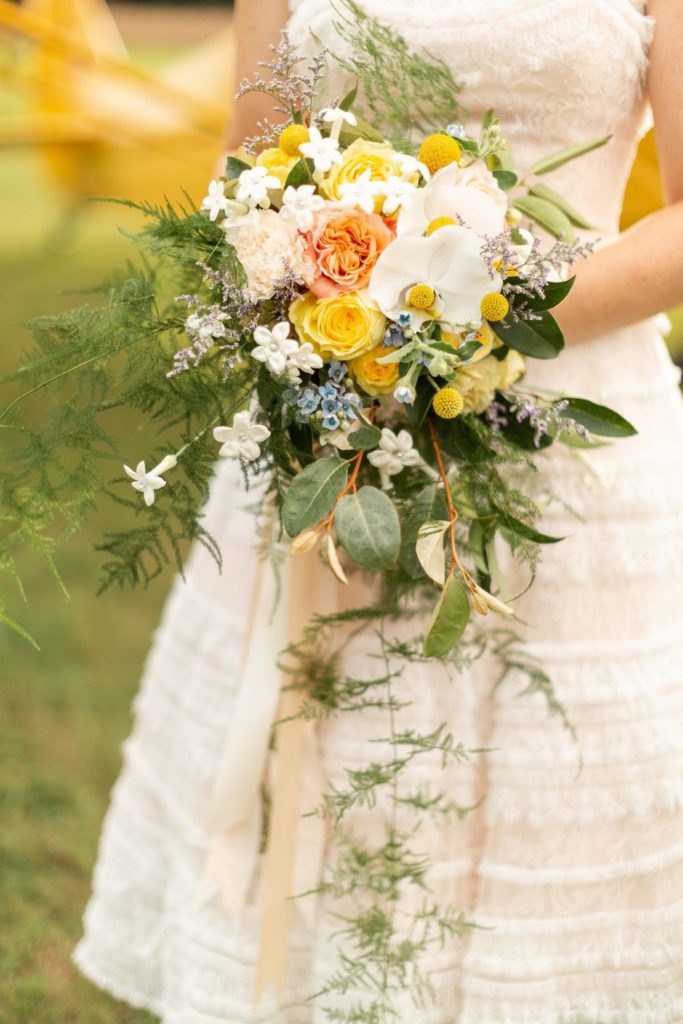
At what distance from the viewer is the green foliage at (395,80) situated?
1206mm

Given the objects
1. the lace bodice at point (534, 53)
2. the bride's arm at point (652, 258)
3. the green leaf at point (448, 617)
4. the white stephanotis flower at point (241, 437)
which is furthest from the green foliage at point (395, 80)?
the green leaf at point (448, 617)

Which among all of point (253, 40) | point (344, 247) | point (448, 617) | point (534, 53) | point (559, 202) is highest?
point (253, 40)

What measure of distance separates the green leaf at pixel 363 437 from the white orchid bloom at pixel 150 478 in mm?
184

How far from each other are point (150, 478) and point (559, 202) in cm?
62

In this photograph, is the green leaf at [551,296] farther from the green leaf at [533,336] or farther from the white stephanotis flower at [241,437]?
the white stephanotis flower at [241,437]

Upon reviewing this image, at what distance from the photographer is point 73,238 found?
9109 mm

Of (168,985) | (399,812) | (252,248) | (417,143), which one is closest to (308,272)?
(252,248)

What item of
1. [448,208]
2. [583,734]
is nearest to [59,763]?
[583,734]

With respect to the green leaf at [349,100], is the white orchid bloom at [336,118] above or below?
below

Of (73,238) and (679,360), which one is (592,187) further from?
(73,238)

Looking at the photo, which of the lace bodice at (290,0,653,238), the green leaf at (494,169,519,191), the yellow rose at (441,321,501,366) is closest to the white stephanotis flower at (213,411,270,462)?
the yellow rose at (441,321,501,366)

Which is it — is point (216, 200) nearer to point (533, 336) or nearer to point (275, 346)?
point (275, 346)

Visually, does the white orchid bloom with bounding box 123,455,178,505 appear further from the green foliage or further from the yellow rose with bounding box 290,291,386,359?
the green foliage

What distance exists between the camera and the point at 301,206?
41.6 inches
